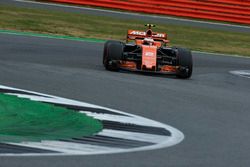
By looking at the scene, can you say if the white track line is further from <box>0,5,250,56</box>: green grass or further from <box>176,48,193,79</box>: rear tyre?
<box>0,5,250,56</box>: green grass

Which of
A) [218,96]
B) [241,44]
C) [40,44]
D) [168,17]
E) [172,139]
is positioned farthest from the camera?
[168,17]

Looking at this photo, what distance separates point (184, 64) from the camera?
15.8 metres

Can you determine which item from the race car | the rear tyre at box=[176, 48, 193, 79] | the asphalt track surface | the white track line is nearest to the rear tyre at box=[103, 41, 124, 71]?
the race car

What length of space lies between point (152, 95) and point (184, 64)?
3310 millimetres

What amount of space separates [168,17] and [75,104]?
71.6ft

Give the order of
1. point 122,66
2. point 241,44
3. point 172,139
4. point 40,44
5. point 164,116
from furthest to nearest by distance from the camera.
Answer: point 241,44, point 40,44, point 122,66, point 164,116, point 172,139

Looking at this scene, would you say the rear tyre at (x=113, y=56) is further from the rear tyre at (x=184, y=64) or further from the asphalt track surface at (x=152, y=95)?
the rear tyre at (x=184, y=64)

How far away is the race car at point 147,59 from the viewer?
51.3 feet

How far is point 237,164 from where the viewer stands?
780 cm

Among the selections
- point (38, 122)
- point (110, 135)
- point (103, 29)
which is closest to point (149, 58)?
point (38, 122)

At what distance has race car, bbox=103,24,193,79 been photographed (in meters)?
15.6

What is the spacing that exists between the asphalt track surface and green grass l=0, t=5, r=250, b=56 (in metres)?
4.13

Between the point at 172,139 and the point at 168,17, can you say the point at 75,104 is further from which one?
the point at 168,17

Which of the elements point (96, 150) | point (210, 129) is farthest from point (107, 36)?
point (96, 150)
